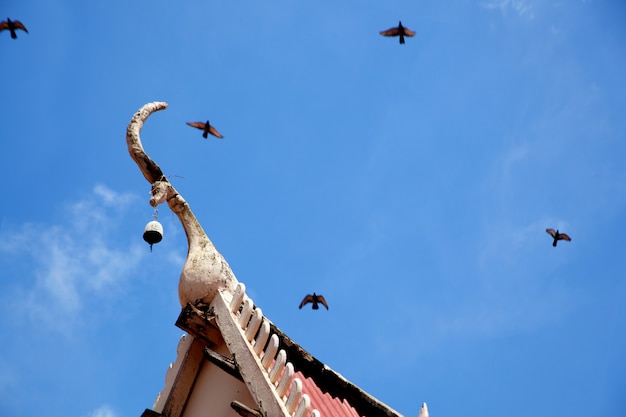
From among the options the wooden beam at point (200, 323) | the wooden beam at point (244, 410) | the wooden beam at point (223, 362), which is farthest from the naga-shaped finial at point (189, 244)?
the wooden beam at point (244, 410)

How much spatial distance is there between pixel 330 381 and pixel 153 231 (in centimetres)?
314

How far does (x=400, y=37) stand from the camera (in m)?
25.0

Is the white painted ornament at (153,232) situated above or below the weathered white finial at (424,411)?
above

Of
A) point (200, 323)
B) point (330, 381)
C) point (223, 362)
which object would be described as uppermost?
point (330, 381)

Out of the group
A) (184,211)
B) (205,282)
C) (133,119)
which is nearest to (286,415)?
(205,282)

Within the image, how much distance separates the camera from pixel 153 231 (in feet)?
45.3

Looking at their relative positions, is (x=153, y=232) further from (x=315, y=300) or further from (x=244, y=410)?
(x=315, y=300)

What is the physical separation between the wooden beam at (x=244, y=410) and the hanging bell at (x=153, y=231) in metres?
3.40

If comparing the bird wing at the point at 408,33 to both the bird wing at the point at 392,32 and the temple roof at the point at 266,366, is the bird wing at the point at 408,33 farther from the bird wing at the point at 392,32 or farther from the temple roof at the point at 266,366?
the temple roof at the point at 266,366

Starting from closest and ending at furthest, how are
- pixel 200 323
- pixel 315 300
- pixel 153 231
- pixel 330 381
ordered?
pixel 200 323 → pixel 330 381 → pixel 153 231 → pixel 315 300

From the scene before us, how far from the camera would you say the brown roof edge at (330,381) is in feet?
42.8

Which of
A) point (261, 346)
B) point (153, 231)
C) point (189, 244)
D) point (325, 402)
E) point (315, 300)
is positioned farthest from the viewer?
point (315, 300)

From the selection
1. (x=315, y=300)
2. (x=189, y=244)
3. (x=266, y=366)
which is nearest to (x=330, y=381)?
(x=266, y=366)

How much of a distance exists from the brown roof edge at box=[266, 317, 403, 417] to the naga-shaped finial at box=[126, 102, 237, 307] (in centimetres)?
93
